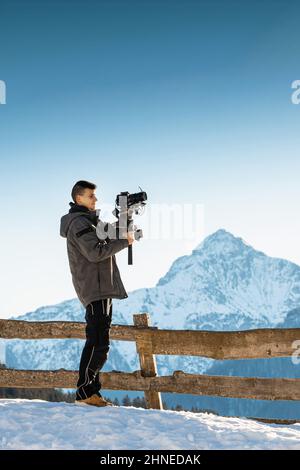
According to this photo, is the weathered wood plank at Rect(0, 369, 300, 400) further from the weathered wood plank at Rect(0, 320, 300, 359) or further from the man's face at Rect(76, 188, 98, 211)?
the man's face at Rect(76, 188, 98, 211)

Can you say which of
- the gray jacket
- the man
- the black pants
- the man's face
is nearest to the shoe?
the man

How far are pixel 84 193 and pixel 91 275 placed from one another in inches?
33.9

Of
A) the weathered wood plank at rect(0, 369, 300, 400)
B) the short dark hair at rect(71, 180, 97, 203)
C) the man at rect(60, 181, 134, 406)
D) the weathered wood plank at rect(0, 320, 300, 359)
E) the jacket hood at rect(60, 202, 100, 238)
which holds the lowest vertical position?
the weathered wood plank at rect(0, 369, 300, 400)

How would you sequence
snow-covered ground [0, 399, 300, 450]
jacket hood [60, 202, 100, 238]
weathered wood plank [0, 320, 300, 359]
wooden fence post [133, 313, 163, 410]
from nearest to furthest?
snow-covered ground [0, 399, 300, 450] < jacket hood [60, 202, 100, 238] < weathered wood plank [0, 320, 300, 359] < wooden fence post [133, 313, 163, 410]

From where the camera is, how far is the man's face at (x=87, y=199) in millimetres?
6869

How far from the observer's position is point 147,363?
8.20 m

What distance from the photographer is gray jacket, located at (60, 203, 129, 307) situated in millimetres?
6578

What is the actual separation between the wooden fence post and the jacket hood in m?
1.85

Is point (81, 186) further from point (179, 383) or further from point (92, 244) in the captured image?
point (179, 383)

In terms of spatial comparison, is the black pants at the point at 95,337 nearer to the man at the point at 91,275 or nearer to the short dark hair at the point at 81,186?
the man at the point at 91,275

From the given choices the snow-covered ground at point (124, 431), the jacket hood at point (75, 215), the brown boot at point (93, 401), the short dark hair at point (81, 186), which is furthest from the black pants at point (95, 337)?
the short dark hair at point (81, 186)

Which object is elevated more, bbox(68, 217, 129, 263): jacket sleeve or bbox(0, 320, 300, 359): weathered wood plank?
bbox(68, 217, 129, 263): jacket sleeve
